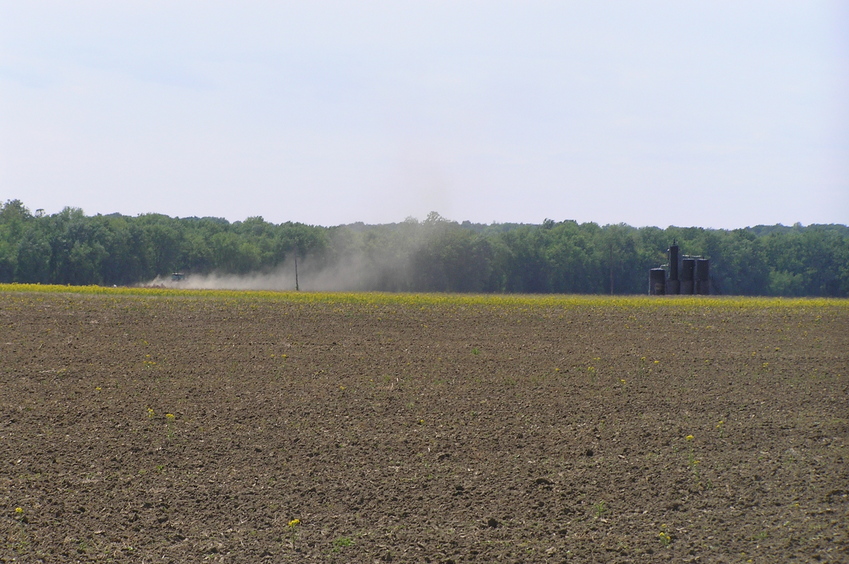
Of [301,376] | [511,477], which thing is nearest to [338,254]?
[301,376]

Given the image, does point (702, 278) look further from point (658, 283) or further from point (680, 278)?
point (658, 283)

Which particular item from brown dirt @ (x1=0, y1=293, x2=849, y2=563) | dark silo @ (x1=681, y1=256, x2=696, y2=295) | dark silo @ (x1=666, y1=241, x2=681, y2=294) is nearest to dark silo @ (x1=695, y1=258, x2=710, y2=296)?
dark silo @ (x1=681, y1=256, x2=696, y2=295)

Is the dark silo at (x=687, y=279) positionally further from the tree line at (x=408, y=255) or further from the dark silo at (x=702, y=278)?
the tree line at (x=408, y=255)

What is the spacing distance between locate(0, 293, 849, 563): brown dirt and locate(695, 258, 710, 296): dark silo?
31677 millimetres

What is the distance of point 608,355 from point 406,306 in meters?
15.8

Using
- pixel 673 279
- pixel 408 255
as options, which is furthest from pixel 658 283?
pixel 408 255

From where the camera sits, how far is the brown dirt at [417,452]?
8891mm

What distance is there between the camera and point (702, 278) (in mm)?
52906

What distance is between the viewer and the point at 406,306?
35.5 m

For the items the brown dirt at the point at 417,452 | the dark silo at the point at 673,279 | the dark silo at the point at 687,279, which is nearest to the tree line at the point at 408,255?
the dark silo at the point at 687,279

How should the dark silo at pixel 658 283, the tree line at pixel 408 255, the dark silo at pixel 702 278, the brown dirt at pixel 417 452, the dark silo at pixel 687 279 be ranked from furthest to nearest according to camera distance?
the tree line at pixel 408 255
the dark silo at pixel 658 283
the dark silo at pixel 702 278
the dark silo at pixel 687 279
the brown dirt at pixel 417 452

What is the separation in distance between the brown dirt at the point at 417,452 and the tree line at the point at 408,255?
208 ft

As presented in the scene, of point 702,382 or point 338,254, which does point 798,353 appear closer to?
point 702,382

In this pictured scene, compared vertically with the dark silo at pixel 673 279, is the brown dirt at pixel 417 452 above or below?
below
